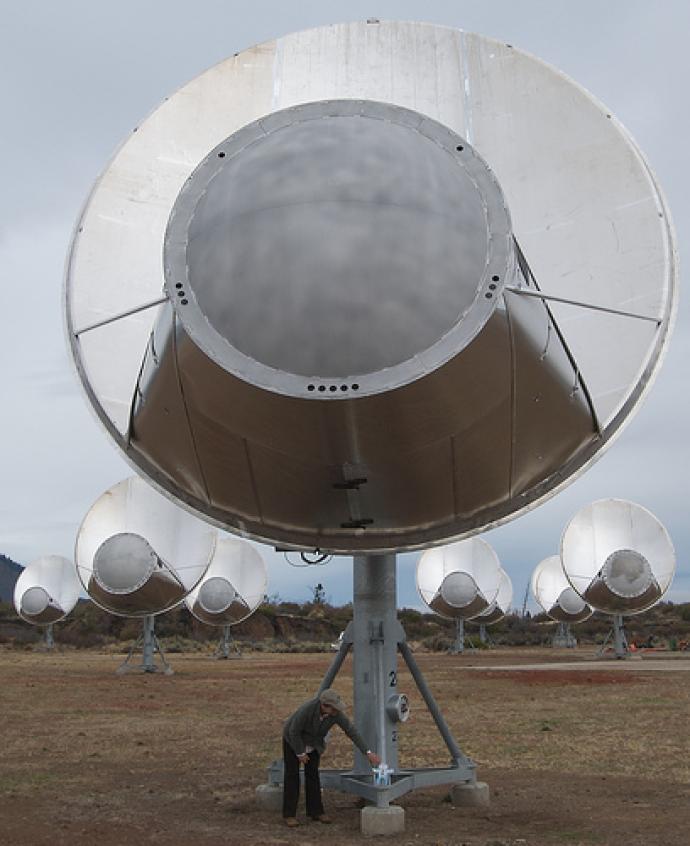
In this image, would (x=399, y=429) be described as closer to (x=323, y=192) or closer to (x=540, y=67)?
(x=323, y=192)

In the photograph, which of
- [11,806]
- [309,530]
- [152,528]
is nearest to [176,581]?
[152,528]

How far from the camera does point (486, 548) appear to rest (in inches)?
1575

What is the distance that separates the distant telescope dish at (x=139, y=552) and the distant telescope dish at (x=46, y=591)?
18.3m

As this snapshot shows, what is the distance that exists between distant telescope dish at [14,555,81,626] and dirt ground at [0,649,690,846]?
1940cm

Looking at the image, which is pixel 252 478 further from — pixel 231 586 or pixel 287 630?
pixel 287 630

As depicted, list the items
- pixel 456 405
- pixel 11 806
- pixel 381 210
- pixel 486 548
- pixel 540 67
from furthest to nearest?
pixel 486 548 → pixel 11 806 → pixel 540 67 → pixel 456 405 → pixel 381 210

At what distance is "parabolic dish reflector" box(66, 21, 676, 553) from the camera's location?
5836 mm

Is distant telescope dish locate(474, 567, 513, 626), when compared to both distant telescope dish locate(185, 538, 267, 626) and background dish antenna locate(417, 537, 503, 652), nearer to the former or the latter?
background dish antenna locate(417, 537, 503, 652)

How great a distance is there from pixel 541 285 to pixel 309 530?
7.65ft

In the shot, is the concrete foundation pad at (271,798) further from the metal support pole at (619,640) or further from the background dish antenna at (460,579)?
the background dish antenna at (460,579)

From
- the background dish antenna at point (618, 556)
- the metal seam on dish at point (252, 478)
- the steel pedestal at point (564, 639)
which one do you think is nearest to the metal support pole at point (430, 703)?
the metal seam on dish at point (252, 478)

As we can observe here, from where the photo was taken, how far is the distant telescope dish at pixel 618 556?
3072 centimetres

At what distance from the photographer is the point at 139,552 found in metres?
23.9

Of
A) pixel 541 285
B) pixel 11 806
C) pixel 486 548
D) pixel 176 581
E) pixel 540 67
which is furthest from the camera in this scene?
pixel 486 548
